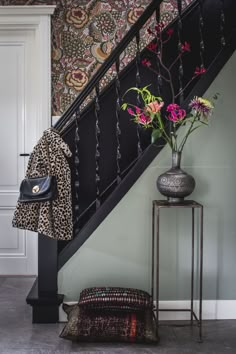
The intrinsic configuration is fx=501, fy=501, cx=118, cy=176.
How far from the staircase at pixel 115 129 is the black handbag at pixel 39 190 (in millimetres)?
270

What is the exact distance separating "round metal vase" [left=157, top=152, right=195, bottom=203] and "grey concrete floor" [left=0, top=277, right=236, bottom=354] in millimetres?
838

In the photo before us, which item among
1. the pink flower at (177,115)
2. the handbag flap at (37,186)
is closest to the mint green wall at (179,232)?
the pink flower at (177,115)

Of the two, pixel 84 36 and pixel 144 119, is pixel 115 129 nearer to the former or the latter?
pixel 144 119

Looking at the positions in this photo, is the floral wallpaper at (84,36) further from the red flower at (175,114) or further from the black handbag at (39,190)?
the red flower at (175,114)

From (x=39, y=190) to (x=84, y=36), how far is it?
75.7 inches

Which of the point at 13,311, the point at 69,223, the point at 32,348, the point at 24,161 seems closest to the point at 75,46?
the point at 24,161

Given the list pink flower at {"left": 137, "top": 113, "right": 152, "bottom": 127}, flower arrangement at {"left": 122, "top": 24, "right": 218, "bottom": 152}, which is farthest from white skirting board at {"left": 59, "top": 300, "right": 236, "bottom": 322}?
pink flower at {"left": 137, "top": 113, "right": 152, "bottom": 127}

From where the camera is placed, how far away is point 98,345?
2.94 metres

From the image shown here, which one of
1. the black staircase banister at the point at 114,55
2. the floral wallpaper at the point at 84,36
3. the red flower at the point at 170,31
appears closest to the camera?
the black staircase banister at the point at 114,55

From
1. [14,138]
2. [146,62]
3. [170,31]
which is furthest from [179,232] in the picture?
[14,138]

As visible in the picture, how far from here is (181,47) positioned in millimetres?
3238

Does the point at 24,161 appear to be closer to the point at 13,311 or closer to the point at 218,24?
the point at 13,311

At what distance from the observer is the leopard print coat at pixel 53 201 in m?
3.14

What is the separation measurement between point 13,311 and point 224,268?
150cm
